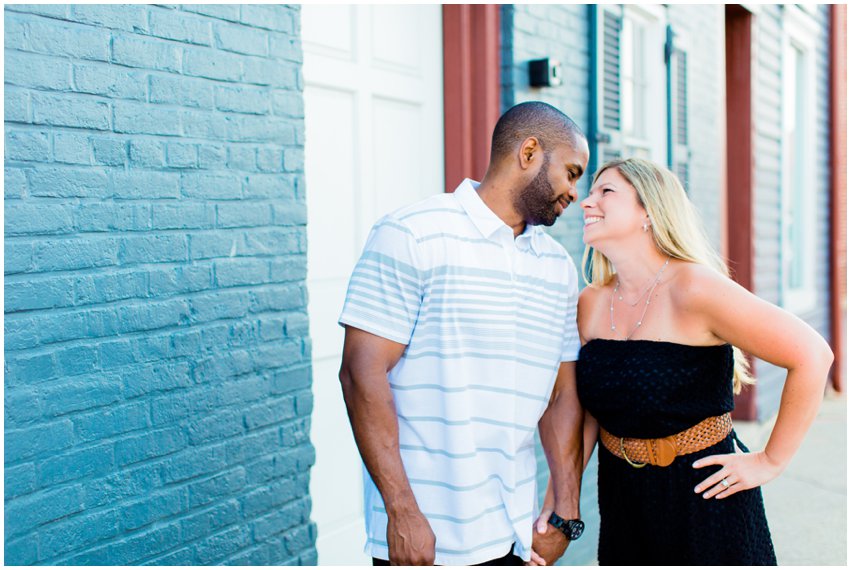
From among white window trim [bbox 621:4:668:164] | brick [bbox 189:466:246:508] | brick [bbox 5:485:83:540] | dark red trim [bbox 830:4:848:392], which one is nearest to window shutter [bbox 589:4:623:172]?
white window trim [bbox 621:4:668:164]

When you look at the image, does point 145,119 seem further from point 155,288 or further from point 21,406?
point 21,406

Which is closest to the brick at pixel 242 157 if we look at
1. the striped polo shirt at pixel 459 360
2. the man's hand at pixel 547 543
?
the striped polo shirt at pixel 459 360

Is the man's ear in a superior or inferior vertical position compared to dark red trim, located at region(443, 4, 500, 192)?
inferior

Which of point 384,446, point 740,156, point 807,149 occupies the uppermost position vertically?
point 807,149

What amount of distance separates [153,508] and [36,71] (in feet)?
4.02

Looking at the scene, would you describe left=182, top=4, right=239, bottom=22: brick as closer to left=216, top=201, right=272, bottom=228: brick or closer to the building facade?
the building facade

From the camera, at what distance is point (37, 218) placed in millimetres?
2055

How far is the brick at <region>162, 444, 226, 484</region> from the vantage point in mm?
2391

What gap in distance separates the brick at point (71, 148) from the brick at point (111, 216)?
12 centimetres

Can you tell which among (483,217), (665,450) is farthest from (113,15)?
(665,450)

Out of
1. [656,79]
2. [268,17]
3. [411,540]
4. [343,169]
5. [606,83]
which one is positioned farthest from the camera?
[656,79]

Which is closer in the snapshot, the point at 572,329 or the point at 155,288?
the point at 155,288

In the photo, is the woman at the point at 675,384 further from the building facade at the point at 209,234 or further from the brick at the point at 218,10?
the brick at the point at 218,10

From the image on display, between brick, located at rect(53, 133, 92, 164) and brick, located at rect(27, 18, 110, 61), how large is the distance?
207mm
